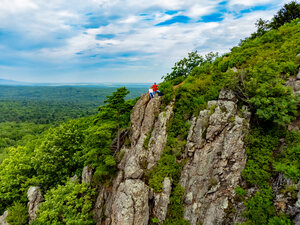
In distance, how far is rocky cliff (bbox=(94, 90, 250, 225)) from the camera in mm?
11188

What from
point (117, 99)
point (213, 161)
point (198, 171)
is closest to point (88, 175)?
point (117, 99)

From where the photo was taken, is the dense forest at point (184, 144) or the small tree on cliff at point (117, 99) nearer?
the dense forest at point (184, 144)

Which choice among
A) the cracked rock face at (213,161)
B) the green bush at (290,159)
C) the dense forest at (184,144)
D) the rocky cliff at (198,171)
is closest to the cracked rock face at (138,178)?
the rocky cliff at (198,171)

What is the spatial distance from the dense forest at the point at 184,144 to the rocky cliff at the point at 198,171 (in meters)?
0.60

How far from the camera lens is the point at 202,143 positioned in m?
13.3

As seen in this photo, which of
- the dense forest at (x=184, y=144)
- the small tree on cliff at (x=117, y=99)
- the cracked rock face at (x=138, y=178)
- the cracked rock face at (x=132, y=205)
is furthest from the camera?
the small tree on cliff at (x=117, y=99)

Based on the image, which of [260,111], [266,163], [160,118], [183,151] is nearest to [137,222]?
[183,151]

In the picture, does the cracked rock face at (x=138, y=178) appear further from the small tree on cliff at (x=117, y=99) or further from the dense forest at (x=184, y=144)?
the small tree on cliff at (x=117, y=99)

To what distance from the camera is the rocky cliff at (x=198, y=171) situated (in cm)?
1119

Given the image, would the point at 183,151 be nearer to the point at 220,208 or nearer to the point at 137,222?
the point at 220,208

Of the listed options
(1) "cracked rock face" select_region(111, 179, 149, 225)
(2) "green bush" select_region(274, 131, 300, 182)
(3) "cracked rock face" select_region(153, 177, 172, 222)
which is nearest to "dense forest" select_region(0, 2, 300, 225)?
(2) "green bush" select_region(274, 131, 300, 182)

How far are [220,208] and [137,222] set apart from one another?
6845 mm

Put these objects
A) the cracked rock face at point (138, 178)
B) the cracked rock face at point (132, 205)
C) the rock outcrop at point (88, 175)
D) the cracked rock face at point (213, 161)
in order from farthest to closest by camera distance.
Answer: the rock outcrop at point (88, 175)
the cracked rock face at point (138, 178)
the cracked rock face at point (132, 205)
the cracked rock face at point (213, 161)

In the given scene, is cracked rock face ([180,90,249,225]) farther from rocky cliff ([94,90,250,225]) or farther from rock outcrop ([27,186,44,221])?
rock outcrop ([27,186,44,221])
